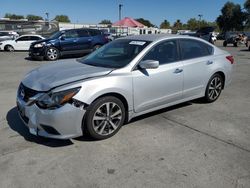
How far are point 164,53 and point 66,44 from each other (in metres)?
10.9

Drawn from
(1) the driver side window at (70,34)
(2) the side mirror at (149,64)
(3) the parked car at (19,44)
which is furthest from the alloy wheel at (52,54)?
(2) the side mirror at (149,64)

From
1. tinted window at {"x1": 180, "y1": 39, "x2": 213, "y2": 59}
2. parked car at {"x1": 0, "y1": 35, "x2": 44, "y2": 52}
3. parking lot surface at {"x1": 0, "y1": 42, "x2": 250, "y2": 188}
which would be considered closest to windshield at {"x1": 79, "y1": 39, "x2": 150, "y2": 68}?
tinted window at {"x1": 180, "y1": 39, "x2": 213, "y2": 59}

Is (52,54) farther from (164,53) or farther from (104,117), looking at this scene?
(104,117)

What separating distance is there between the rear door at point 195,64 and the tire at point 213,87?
21cm

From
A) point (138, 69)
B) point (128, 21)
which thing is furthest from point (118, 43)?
point (128, 21)

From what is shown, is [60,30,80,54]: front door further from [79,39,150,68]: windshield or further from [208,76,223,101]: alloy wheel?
[208,76,223,101]: alloy wheel

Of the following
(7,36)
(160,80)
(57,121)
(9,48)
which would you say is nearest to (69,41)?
(9,48)

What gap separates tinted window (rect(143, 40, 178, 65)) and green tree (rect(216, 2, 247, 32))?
7850 cm

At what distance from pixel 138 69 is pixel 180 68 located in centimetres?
97

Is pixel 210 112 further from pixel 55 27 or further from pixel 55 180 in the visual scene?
pixel 55 27

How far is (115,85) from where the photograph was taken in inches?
157

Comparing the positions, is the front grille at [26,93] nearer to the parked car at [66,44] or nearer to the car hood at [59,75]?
the car hood at [59,75]

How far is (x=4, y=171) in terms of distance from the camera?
325 cm

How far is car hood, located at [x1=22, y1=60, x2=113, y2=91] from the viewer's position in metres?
3.80
